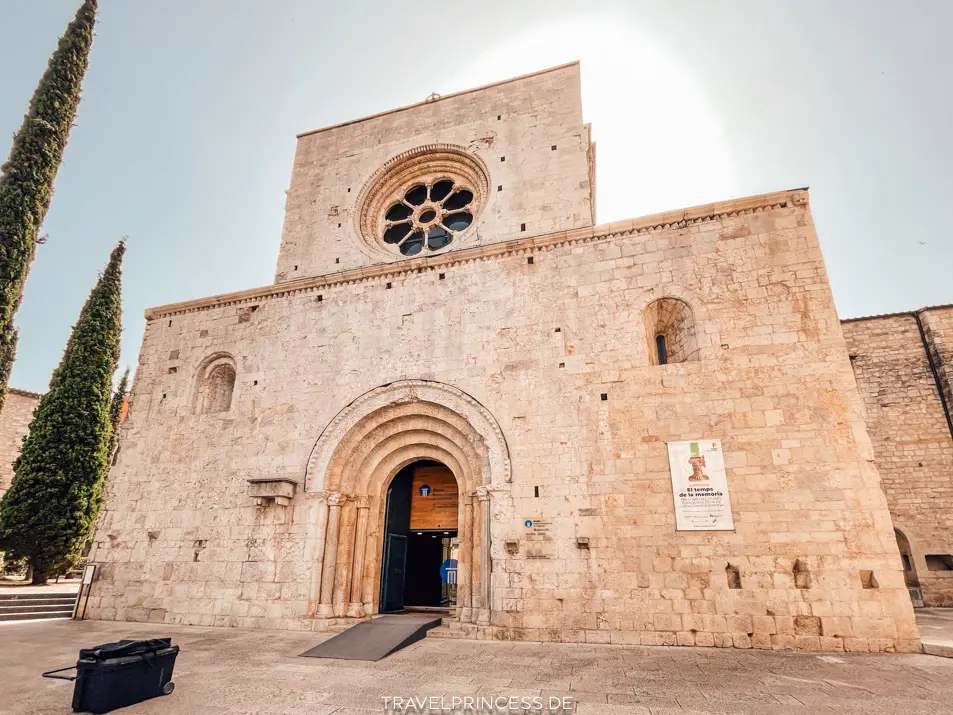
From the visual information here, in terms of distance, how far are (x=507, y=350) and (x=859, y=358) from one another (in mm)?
11289

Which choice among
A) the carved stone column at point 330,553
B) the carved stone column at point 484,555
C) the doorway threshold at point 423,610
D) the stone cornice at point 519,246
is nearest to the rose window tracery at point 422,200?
the stone cornice at point 519,246

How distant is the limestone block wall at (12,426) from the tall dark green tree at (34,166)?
9.12m

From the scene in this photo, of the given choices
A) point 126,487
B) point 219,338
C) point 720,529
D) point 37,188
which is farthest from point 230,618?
point 37,188

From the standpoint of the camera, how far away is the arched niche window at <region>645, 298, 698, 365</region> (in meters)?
8.24

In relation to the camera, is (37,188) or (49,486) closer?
(37,188)

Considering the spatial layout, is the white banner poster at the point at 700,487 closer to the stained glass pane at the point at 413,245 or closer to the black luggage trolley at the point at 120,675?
the black luggage trolley at the point at 120,675

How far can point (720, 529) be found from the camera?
22.8 ft

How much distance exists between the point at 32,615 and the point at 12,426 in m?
13.0

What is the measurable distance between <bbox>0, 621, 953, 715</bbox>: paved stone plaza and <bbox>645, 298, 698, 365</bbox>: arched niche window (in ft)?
14.2

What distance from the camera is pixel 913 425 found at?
12.9 m

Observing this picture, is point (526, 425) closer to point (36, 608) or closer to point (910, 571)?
point (36, 608)

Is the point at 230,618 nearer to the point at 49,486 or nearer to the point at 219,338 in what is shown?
the point at 219,338

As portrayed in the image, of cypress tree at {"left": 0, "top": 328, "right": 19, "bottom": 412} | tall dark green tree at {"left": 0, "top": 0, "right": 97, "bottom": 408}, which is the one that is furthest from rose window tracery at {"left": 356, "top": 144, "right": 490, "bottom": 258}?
cypress tree at {"left": 0, "top": 328, "right": 19, "bottom": 412}

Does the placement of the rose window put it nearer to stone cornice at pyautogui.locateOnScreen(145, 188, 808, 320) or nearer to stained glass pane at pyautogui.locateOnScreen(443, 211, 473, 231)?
stained glass pane at pyautogui.locateOnScreen(443, 211, 473, 231)
